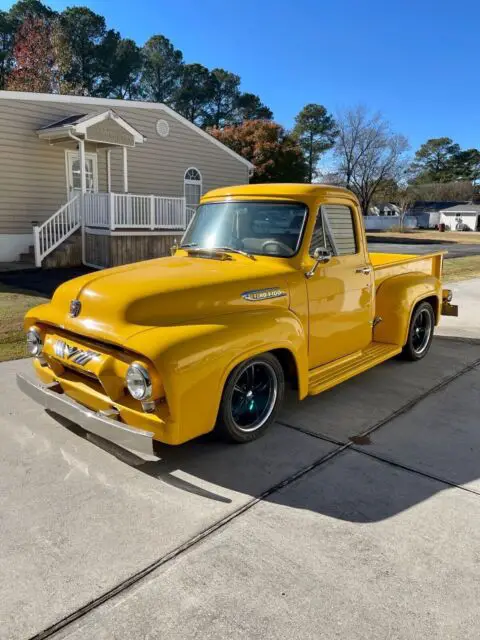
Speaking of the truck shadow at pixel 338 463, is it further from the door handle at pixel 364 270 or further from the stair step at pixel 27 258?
the stair step at pixel 27 258

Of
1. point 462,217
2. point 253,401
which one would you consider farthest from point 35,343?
point 462,217

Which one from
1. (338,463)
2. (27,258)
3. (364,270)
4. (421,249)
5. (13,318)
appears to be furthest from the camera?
(421,249)

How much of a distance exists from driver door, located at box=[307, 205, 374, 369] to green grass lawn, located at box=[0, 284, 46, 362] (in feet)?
12.7

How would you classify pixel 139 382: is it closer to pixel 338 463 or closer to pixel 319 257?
pixel 338 463

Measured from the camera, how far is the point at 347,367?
4.66 m

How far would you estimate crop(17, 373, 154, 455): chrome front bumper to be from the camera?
3.06m

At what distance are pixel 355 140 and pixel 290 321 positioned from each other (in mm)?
54510

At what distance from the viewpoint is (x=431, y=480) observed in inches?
133

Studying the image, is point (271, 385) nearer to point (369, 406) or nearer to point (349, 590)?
point (369, 406)

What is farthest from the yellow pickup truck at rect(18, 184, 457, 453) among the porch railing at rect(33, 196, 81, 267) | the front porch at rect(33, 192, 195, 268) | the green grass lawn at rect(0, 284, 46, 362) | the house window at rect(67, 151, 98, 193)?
the house window at rect(67, 151, 98, 193)

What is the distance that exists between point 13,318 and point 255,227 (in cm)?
514

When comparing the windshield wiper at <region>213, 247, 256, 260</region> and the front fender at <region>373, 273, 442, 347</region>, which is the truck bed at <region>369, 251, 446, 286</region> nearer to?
the front fender at <region>373, 273, 442, 347</region>

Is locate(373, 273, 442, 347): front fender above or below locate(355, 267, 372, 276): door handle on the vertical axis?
below

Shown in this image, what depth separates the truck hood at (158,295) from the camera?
3.41 metres
